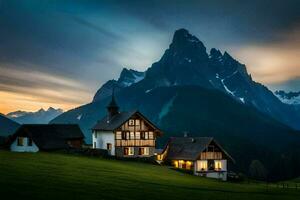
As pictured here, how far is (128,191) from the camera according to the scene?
36.4 metres

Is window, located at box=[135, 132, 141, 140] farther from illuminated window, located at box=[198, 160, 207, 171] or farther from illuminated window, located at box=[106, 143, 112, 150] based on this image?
illuminated window, located at box=[198, 160, 207, 171]

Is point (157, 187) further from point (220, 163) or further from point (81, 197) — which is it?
point (220, 163)

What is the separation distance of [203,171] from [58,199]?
61853mm

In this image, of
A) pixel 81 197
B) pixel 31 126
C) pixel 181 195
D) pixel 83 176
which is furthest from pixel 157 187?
pixel 31 126

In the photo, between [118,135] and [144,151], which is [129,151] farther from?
[118,135]

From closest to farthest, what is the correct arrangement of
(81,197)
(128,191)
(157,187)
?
(81,197), (128,191), (157,187)

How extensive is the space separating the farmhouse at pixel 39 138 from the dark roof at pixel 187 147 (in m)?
23.2

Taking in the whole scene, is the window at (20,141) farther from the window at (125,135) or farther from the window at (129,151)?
the window at (129,151)

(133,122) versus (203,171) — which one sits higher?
(133,122)

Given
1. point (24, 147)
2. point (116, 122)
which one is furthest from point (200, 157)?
point (24, 147)

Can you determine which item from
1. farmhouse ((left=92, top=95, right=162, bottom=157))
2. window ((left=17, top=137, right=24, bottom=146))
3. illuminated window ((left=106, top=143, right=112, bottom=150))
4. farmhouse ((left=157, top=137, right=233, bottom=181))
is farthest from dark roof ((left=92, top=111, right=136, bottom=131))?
window ((left=17, top=137, right=24, bottom=146))

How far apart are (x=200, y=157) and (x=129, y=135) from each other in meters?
16.6

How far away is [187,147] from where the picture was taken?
91.8m

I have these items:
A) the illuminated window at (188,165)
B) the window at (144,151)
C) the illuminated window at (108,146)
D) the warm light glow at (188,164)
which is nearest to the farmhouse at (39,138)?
the illuminated window at (108,146)
